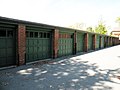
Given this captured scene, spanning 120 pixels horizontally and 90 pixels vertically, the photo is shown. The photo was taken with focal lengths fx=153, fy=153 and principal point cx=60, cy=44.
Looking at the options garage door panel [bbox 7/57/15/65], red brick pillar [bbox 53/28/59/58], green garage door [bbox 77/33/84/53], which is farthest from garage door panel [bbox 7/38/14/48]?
green garage door [bbox 77/33/84/53]

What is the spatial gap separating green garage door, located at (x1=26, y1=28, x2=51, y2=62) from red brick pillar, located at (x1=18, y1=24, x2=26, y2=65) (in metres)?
0.67

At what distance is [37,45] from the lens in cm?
1256

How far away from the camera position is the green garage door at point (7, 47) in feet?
31.8

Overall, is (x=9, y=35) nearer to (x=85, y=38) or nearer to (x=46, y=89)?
(x=46, y=89)

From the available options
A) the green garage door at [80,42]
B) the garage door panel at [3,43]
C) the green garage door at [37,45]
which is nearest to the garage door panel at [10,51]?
the garage door panel at [3,43]

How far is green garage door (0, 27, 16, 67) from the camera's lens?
31.8ft

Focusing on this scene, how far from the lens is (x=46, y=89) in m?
5.97

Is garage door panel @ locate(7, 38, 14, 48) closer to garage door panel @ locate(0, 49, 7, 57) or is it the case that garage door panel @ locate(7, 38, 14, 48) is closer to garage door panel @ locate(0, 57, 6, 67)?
garage door panel @ locate(0, 49, 7, 57)

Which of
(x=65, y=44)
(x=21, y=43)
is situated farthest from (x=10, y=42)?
(x=65, y=44)

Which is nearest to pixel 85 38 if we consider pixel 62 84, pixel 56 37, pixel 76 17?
pixel 56 37

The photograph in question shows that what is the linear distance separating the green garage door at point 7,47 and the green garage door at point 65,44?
6.04 m

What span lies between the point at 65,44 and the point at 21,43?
6.83 metres

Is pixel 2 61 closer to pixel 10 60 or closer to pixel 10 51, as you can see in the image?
pixel 10 60

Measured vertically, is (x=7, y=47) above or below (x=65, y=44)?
below
